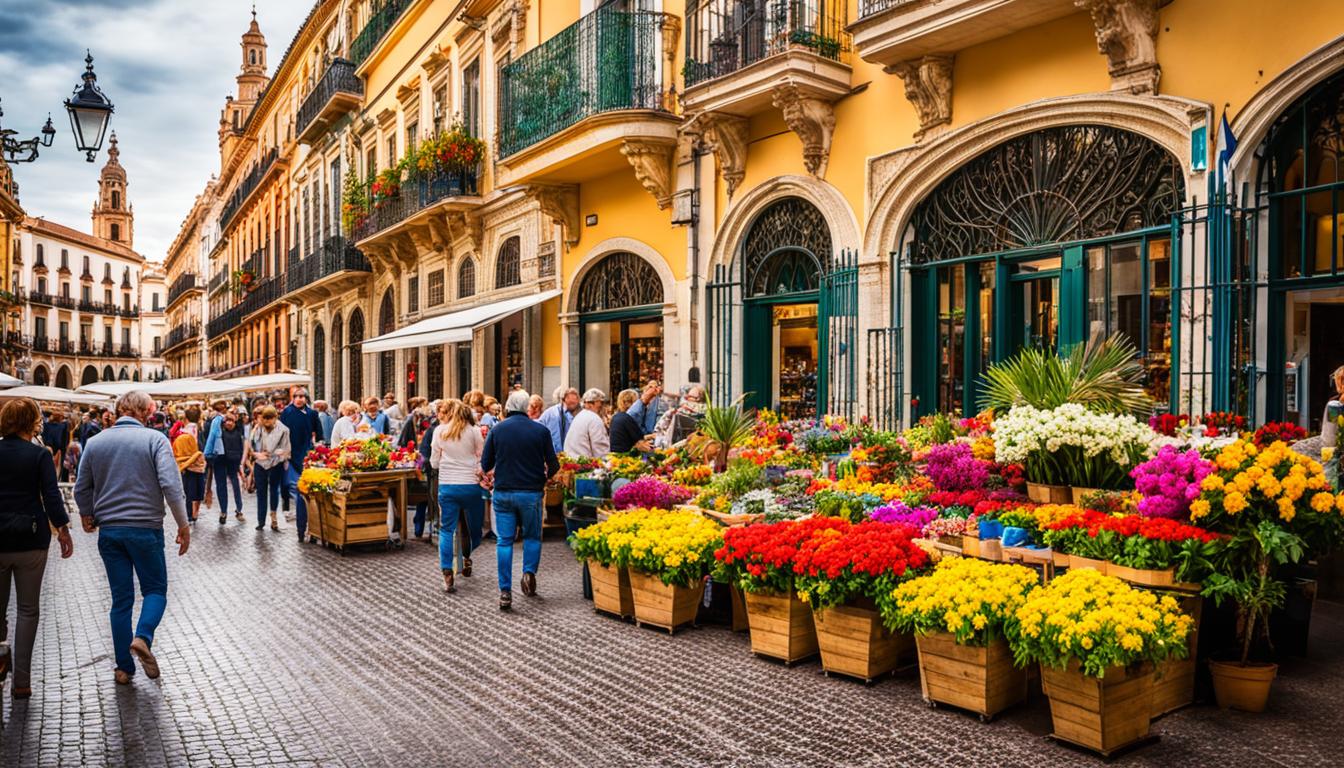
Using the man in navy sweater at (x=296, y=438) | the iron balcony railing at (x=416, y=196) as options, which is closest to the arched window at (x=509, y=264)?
the iron balcony railing at (x=416, y=196)

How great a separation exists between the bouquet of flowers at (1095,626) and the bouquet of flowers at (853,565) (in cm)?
87

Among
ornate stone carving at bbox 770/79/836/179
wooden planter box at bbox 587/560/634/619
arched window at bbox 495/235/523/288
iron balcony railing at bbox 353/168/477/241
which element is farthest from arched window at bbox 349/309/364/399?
wooden planter box at bbox 587/560/634/619

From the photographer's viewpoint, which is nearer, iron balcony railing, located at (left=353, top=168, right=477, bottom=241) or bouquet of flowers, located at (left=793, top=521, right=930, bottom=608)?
bouquet of flowers, located at (left=793, top=521, right=930, bottom=608)

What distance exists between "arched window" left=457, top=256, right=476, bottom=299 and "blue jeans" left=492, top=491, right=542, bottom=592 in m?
13.0

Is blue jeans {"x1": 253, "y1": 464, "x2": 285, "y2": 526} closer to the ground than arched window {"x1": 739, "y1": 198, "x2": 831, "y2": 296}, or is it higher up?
closer to the ground

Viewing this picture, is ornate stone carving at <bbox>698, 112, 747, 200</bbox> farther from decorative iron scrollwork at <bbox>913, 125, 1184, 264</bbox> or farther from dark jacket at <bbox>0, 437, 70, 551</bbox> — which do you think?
dark jacket at <bbox>0, 437, 70, 551</bbox>

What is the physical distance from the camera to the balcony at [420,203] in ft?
66.3

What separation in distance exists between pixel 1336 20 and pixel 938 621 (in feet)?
18.3

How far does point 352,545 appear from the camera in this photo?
1169 cm

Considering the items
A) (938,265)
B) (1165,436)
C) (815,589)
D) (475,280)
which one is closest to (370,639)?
(815,589)

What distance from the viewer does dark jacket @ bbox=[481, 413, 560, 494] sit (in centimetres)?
841

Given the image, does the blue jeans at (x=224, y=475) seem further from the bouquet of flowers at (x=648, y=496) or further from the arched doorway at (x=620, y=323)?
the bouquet of flowers at (x=648, y=496)

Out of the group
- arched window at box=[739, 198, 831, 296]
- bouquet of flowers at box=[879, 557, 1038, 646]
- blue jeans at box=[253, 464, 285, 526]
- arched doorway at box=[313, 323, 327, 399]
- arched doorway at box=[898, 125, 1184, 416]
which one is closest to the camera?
bouquet of flowers at box=[879, 557, 1038, 646]

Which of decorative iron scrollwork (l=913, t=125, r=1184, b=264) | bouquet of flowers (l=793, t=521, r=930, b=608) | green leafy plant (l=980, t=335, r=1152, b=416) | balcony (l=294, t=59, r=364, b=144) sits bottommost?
bouquet of flowers (l=793, t=521, r=930, b=608)
